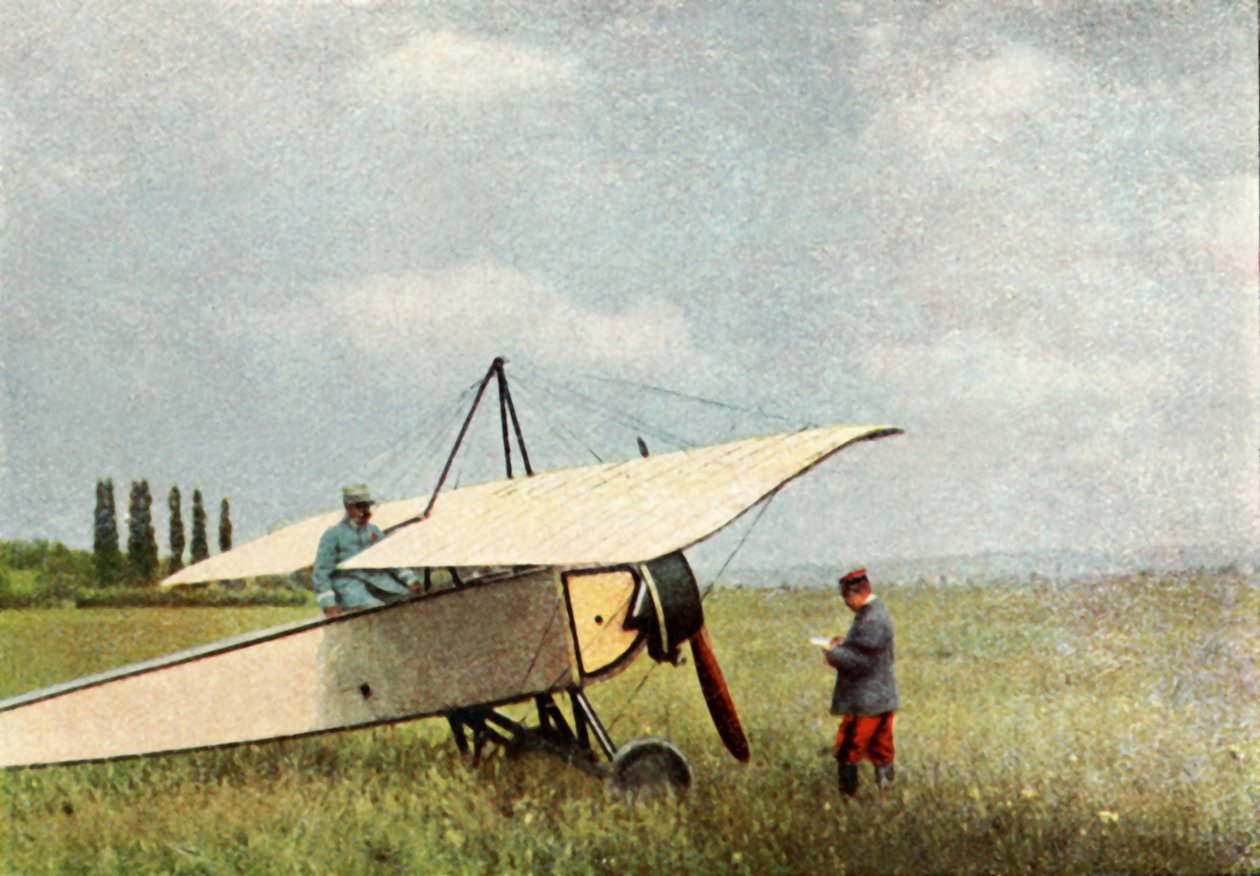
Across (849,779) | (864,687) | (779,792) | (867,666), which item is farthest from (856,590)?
(779,792)

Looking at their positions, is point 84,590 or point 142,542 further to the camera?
point 142,542

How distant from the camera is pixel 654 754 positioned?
6.47 m

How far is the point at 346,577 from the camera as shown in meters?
7.50

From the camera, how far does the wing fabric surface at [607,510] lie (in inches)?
217

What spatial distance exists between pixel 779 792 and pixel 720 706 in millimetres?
597

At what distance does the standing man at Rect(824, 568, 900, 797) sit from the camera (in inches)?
246

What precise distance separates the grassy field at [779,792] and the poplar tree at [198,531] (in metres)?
16.7

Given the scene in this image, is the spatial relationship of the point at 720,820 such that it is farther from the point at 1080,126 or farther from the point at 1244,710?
the point at 1080,126

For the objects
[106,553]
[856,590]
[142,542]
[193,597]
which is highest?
[142,542]

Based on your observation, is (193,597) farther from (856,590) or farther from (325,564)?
(856,590)

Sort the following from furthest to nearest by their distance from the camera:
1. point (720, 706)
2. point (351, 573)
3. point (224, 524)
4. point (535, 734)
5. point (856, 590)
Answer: point (224, 524) < point (351, 573) < point (535, 734) < point (720, 706) < point (856, 590)

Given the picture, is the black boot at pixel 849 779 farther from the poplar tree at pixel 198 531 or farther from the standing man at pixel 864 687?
the poplar tree at pixel 198 531

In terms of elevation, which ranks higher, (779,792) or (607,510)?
(607,510)

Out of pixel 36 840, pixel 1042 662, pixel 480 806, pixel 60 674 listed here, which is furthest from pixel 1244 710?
pixel 60 674
